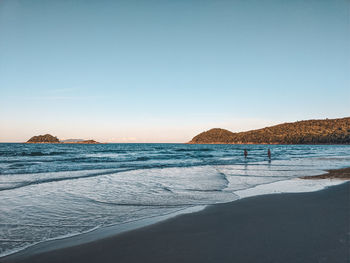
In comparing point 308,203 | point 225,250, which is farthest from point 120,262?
point 308,203

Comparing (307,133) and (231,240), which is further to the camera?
(307,133)

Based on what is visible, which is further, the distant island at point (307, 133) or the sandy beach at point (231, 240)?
the distant island at point (307, 133)

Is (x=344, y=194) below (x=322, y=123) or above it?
below

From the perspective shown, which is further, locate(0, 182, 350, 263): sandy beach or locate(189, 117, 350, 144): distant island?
locate(189, 117, 350, 144): distant island

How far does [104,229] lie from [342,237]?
4.64 metres

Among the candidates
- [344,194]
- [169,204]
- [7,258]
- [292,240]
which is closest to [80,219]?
[7,258]

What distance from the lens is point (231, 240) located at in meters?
4.29

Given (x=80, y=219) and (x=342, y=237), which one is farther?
(x=80, y=219)

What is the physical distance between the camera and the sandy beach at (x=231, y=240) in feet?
11.9

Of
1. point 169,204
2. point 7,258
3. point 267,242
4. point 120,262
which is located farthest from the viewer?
point 169,204

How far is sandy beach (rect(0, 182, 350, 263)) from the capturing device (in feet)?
11.9

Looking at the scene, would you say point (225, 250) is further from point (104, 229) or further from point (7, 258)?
point (7, 258)

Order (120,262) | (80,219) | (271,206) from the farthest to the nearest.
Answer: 1. (271,206)
2. (80,219)
3. (120,262)

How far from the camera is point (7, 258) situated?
3795 mm
